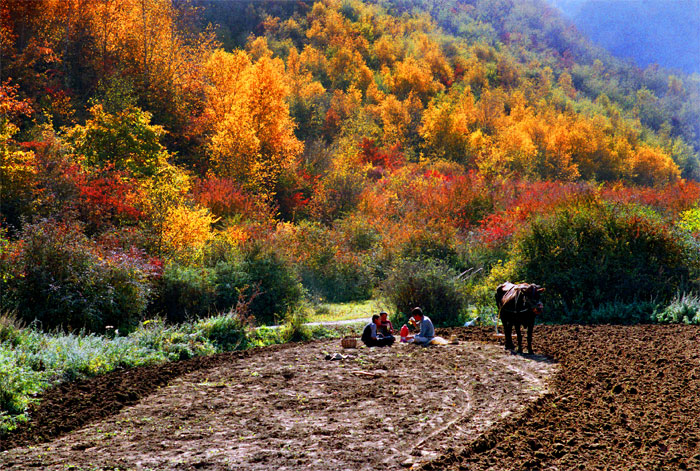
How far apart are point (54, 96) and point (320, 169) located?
15.2 meters

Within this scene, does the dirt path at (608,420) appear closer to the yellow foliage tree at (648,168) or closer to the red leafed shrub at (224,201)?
the red leafed shrub at (224,201)

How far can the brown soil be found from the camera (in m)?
5.93

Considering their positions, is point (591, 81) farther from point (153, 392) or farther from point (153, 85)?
point (153, 392)

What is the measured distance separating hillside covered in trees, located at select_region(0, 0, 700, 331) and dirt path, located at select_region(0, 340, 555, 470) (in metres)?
4.33

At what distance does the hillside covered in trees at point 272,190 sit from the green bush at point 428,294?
0.16 ft

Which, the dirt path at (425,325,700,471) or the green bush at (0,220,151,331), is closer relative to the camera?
the dirt path at (425,325,700,471)

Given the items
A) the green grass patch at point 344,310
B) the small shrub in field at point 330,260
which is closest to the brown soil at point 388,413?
the green grass patch at point 344,310

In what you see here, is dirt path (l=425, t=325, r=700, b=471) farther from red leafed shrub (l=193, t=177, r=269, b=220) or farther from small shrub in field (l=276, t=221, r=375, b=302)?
red leafed shrub (l=193, t=177, r=269, b=220)

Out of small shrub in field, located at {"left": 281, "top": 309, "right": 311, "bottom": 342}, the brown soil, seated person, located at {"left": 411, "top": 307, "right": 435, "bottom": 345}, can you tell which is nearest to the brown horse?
the brown soil

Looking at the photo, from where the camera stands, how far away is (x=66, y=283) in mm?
11961

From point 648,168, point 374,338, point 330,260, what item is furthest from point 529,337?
point 648,168

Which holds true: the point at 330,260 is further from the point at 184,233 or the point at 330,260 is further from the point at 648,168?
the point at 648,168

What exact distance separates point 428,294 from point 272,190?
20.9 meters

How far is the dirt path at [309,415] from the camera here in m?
6.02
